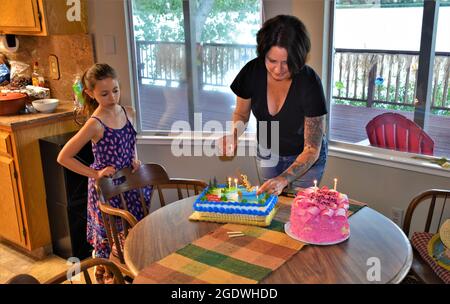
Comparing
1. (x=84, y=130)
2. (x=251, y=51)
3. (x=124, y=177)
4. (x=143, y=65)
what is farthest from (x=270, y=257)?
(x=143, y=65)

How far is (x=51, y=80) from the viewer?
3486 millimetres

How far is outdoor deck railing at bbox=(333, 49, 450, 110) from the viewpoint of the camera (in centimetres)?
261

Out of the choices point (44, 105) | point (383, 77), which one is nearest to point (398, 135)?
point (383, 77)

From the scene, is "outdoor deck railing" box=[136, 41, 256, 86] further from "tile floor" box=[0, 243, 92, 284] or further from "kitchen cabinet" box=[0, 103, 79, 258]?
Answer: "tile floor" box=[0, 243, 92, 284]

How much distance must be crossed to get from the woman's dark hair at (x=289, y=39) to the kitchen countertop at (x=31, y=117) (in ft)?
5.14

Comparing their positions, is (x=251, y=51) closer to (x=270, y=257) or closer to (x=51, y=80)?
(x=51, y=80)

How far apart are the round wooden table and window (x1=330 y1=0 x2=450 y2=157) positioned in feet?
3.46

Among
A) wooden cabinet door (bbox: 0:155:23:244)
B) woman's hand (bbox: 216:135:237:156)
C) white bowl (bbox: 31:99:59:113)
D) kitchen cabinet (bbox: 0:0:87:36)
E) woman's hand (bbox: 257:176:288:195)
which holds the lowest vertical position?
wooden cabinet door (bbox: 0:155:23:244)

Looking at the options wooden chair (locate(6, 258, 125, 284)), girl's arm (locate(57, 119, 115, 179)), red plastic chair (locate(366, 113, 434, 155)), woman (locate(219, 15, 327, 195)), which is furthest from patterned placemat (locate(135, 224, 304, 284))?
red plastic chair (locate(366, 113, 434, 155))

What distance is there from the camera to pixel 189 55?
317cm

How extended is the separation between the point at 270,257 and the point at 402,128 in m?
1.59

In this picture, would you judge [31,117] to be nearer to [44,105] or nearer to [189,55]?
[44,105]

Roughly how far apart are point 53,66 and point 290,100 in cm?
202

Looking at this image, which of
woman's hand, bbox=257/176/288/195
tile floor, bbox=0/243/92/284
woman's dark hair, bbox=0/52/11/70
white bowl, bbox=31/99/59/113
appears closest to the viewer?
woman's hand, bbox=257/176/288/195
